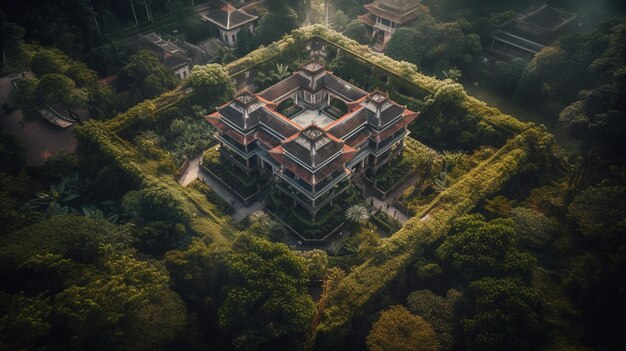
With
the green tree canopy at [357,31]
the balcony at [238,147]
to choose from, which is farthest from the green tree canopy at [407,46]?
the balcony at [238,147]

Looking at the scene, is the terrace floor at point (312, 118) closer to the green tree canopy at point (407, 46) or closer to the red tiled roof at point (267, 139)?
the red tiled roof at point (267, 139)

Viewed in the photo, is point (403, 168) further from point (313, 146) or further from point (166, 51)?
point (166, 51)

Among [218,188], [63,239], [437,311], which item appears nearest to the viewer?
[437,311]

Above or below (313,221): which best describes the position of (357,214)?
above

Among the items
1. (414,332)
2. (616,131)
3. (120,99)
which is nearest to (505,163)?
(616,131)

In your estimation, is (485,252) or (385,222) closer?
(485,252)

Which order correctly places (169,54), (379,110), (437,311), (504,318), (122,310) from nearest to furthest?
(504,318) < (122,310) < (437,311) < (379,110) < (169,54)

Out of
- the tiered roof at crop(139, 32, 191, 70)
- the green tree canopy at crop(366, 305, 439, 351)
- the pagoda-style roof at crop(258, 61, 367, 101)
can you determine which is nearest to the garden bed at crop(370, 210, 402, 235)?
the green tree canopy at crop(366, 305, 439, 351)

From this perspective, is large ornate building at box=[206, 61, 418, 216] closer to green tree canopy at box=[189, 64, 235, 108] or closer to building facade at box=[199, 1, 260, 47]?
green tree canopy at box=[189, 64, 235, 108]

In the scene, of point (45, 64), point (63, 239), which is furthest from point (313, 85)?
point (45, 64)
